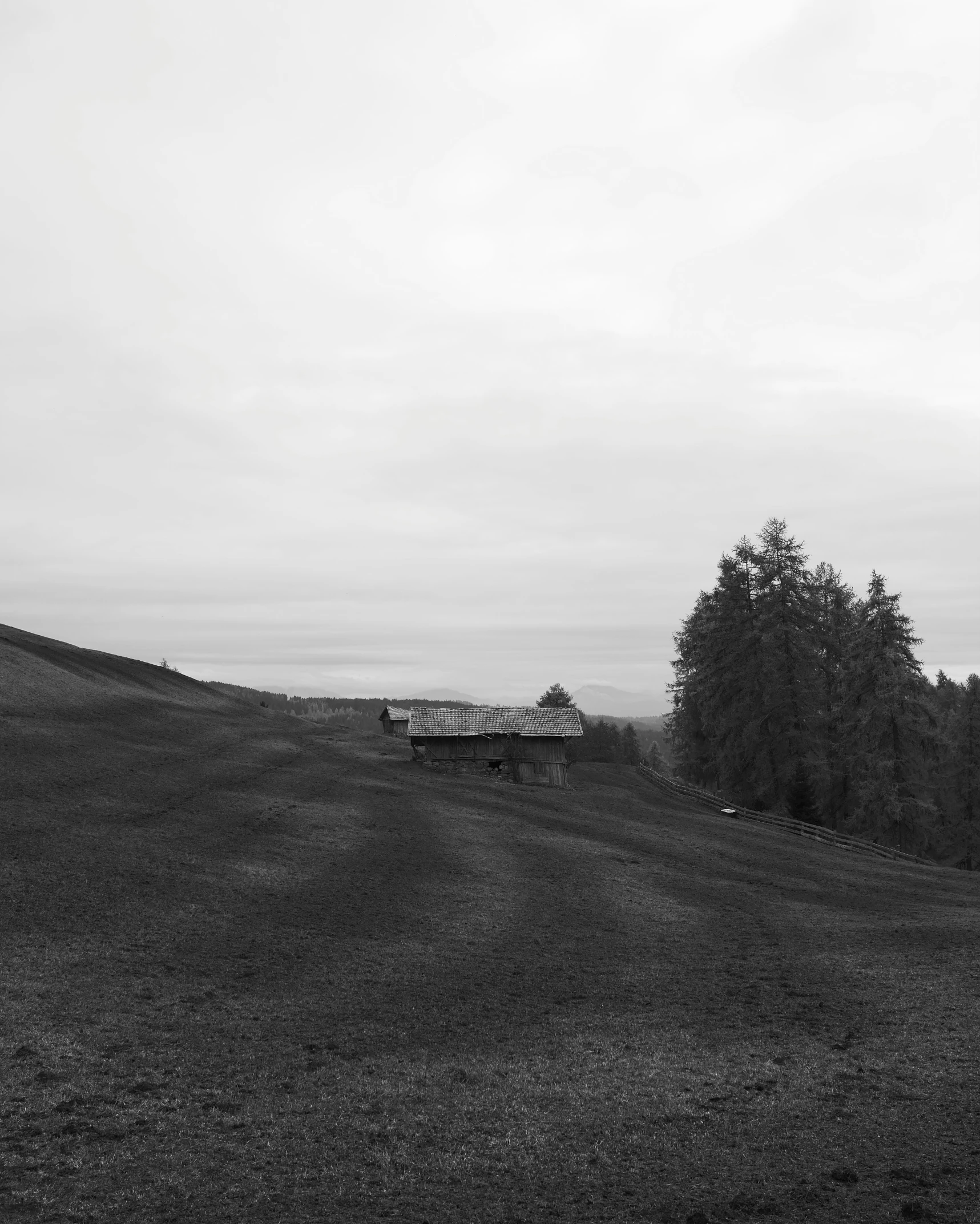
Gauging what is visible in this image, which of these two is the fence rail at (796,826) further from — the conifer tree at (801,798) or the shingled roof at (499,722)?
the shingled roof at (499,722)

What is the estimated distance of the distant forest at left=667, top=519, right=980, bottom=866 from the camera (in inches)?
1930

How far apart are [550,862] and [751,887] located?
7902mm

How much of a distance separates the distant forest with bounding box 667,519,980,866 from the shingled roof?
38.6 feet

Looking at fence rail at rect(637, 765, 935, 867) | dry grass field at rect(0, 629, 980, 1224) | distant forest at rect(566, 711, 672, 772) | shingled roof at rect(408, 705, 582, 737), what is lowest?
dry grass field at rect(0, 629, 980, 1224)

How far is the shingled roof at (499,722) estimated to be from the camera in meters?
58.8

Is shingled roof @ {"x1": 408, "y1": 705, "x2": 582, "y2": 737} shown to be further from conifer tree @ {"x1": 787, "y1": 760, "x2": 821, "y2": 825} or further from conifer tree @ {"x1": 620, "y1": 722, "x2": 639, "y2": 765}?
conifer tree @ {"x1": 620, "y1": 722, "x2": 639, "y2": 765}

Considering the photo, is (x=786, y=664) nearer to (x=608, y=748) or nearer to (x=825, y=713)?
(x=825, y=713)

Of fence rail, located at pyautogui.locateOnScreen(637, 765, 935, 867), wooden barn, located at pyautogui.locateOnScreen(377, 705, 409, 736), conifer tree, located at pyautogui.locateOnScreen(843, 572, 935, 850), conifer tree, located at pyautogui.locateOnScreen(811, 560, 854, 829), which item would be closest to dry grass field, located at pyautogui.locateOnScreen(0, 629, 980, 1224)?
fence rail, located at pyautogui.locateOnScreen(637, 765, 935, 867)

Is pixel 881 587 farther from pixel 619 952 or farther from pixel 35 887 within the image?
pixel 35 887

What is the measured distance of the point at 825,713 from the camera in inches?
2259

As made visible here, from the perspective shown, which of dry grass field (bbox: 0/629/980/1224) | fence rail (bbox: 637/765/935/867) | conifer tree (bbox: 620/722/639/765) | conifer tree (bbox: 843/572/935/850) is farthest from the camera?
conifer tree (bbox: 620/722/639/765)

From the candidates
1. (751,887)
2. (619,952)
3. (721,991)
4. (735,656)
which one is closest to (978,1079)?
(721,991)

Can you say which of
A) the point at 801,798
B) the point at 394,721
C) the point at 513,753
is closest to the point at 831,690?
the point at 801,798

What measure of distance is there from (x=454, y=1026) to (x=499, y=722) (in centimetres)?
4394
